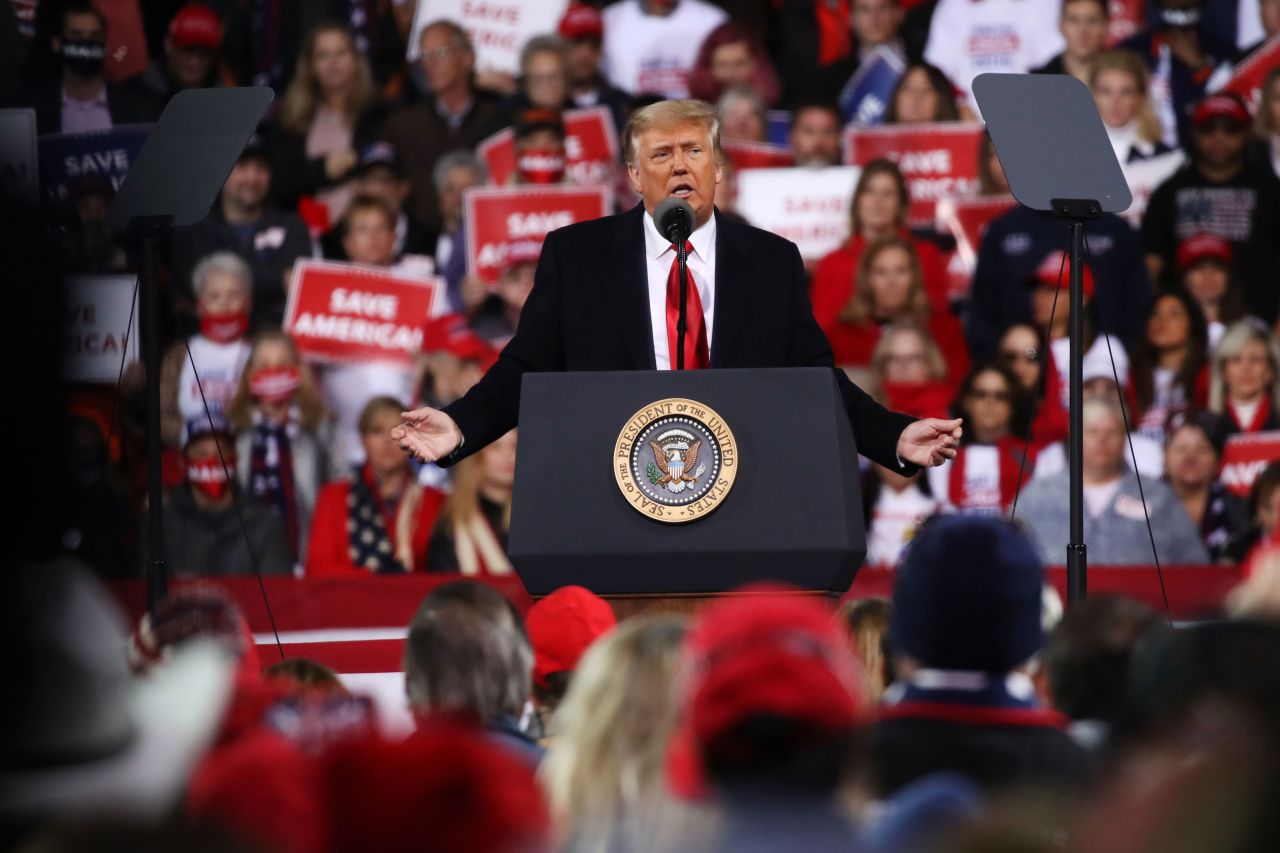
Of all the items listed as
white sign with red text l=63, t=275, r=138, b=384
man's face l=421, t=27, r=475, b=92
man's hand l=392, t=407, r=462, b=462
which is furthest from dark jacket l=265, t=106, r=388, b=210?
man's hand l=392, t=407, r=462, b=462

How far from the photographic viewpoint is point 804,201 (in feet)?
25.7

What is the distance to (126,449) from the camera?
23.5ft

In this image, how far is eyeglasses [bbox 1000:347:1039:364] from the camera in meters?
7.29

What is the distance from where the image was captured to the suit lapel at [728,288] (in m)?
4.14

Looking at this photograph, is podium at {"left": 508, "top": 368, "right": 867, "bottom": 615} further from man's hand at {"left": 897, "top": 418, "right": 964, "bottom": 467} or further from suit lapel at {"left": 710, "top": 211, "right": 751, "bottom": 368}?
suit lapel at {"left": 710, "top": 211, "right": 751, "bottom": 368}

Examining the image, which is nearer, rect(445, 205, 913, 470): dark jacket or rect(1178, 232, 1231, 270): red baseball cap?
rect(445, 205, 913, 470): dark jacket

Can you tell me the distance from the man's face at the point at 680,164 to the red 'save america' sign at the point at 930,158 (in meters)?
3.87

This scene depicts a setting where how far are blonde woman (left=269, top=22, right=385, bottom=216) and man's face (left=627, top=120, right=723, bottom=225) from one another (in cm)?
424

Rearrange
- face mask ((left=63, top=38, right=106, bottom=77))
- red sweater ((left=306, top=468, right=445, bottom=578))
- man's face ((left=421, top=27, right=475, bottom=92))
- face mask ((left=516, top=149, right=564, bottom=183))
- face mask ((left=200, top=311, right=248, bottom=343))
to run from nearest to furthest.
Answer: red sweater ((left=306, top=468, right=445, bottom=578)) < face mask ((left=200, top=311, right=248, bottom=343)) < face mask ((left=516, top=149, right=564, bottom=183)) < face mask ((left=63, top=38, right=106, bottom=77)) < man's face ((left=421, top=27, right=475, bottom=92))

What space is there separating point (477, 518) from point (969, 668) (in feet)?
15.5

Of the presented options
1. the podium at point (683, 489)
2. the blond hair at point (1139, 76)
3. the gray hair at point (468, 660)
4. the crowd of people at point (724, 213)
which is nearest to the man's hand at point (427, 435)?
the podium at point (683, 489)

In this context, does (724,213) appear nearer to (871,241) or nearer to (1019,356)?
(871,241)

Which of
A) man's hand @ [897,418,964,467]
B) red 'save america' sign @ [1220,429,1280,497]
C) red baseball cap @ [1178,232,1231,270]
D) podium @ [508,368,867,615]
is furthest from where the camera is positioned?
red baseball cap @ [1178,232,1231,270]

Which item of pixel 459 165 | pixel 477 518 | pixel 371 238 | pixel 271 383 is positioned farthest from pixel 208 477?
pixel 459 165
